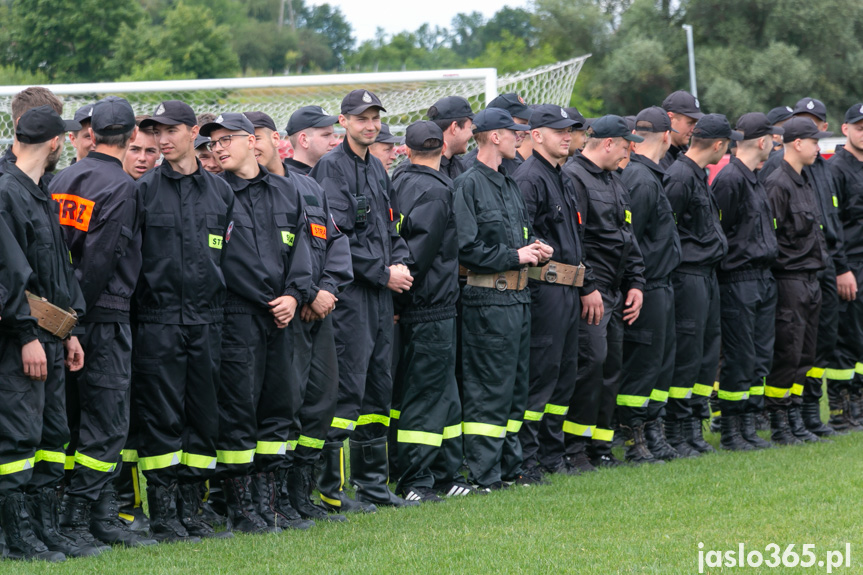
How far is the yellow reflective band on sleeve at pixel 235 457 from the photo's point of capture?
22.4ft

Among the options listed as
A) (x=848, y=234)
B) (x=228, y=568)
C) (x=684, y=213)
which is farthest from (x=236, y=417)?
(x=848, y=234)

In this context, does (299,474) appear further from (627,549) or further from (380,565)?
(627,549)

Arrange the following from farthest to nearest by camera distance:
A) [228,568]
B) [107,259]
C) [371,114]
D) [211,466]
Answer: [371,114]
[211,466]
[107,259]
[228,568]

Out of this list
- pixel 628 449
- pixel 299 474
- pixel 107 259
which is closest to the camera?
pixel 107 259

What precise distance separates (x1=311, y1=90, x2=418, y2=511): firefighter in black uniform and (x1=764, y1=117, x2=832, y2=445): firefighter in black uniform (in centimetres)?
450

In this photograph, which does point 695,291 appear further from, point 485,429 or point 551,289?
point 485,429

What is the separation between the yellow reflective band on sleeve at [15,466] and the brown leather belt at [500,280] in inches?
137

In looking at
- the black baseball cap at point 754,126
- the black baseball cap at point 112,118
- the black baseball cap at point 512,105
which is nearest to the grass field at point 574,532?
the black baseball cap at point 112,118

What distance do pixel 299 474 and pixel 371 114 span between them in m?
2.50

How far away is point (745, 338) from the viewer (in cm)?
1030

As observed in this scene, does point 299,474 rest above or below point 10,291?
below

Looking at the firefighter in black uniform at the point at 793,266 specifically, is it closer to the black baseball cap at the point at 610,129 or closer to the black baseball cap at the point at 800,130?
the black baseball cap at the point at 800,130

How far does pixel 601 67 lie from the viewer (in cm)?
5381

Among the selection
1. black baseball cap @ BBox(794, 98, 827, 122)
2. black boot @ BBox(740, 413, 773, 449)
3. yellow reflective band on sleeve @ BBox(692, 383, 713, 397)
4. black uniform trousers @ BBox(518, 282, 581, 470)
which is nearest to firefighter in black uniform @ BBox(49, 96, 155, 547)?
black uniform trousers @ BBox(518, 282, 581, 470)
